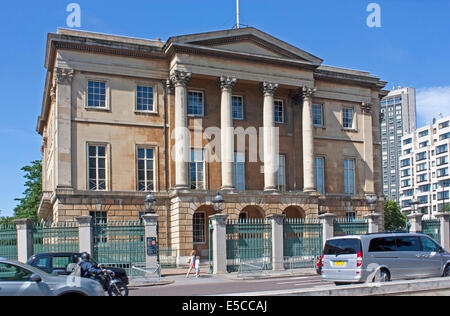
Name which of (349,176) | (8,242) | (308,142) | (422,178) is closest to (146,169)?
(308,142)

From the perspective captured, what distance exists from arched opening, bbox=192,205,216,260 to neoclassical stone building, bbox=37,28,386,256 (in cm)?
7

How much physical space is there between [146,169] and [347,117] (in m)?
18.6

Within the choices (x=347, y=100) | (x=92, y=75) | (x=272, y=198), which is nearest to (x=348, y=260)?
(x=272, y=198)

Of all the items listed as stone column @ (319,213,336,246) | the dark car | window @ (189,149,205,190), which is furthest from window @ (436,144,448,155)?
the dark car

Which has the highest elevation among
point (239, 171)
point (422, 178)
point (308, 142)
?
point (308, 142)

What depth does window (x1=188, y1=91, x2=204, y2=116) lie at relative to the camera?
143 feet

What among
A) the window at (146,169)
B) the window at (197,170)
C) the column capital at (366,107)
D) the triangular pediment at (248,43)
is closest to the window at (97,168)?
the window at (146,169)

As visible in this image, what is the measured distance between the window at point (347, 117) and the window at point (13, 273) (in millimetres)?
40203

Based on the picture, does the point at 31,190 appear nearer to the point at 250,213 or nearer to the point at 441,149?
the point at 250,213

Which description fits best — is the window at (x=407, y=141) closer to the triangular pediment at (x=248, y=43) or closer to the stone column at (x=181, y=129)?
the triangular pediment at (x=248, y=43)

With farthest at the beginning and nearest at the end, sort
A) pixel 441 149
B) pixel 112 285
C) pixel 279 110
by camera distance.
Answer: pixel 441 149
pixel 279 110
pixel 112 285

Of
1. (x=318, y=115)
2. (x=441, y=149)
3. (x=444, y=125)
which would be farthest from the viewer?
(x=444, y=125)

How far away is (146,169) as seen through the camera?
42125mm

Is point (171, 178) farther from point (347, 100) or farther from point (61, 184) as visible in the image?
point (347, 100)
